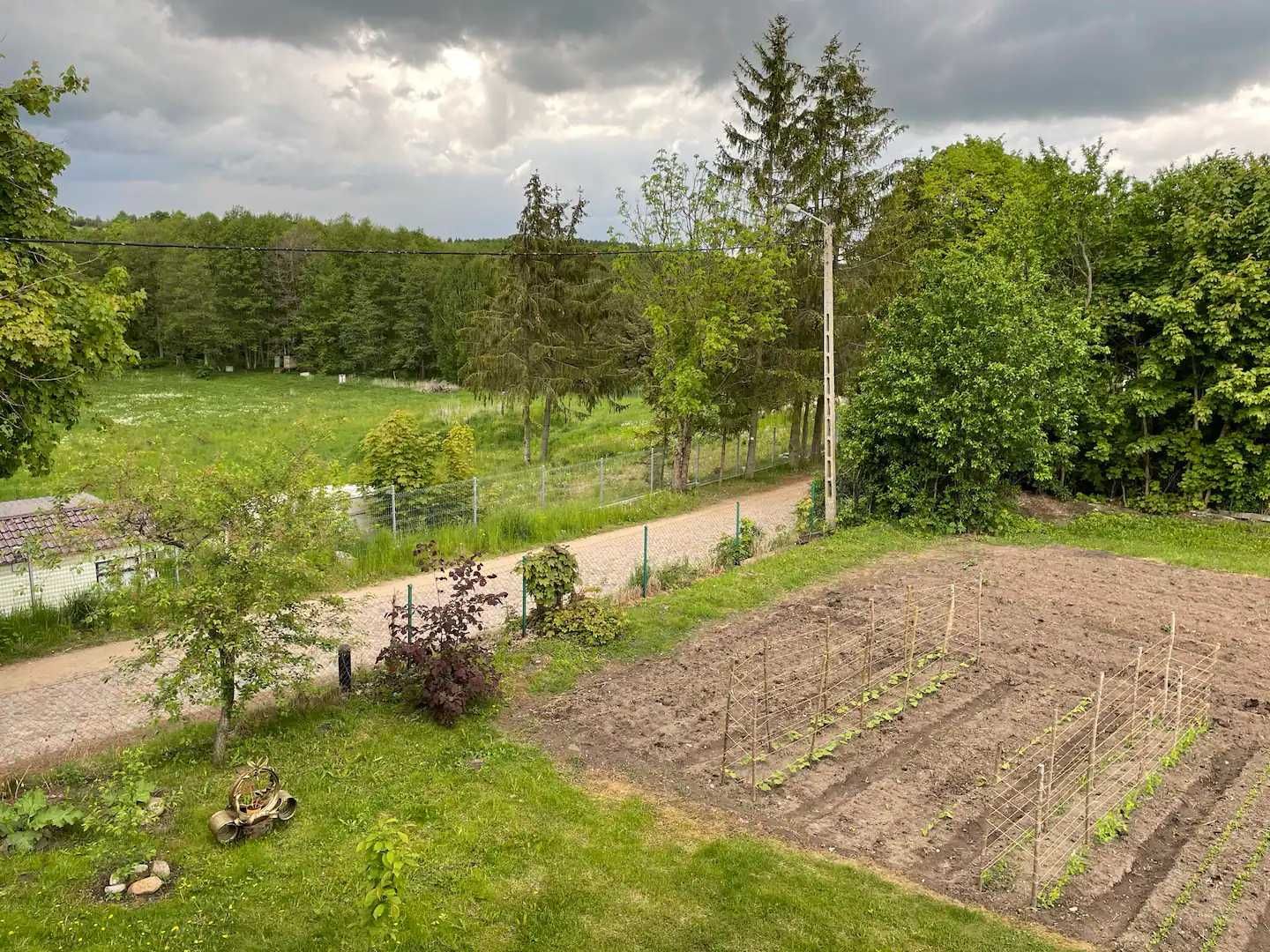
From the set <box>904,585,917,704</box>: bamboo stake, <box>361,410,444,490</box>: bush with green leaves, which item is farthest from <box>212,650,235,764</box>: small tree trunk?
<box>361,410,444,490</box>: bush with green leaves

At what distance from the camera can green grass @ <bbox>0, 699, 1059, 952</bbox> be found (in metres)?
5.85

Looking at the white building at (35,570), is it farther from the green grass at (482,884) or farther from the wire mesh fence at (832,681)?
the wire mesh fence at (832,681)

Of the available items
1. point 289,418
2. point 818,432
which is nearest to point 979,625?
point 818,432

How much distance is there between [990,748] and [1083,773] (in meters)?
0.91

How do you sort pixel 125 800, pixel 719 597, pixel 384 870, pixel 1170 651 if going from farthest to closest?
pixel 719 597 → pixel 1170 651 → pixel 125 800 → pixel 384 870

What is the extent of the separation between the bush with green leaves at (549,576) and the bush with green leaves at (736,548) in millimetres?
4694

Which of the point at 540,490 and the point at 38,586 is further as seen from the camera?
the point at 540,490

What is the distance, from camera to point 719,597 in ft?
45.3

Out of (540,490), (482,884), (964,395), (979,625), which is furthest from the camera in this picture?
(540,490)

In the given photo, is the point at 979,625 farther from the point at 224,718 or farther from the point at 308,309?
the point at 308,309

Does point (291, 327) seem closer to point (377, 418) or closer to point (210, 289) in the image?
point (210, 289)

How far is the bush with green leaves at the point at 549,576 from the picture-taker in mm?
12031

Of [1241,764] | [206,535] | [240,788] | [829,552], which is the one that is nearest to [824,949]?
[240,788]

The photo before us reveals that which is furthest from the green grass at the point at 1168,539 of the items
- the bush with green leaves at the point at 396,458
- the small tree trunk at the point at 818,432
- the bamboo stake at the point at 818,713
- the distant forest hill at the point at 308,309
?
the distant forest hill at the point at 308,309
